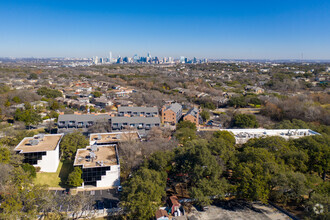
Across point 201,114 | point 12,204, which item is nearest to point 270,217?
point 12,204

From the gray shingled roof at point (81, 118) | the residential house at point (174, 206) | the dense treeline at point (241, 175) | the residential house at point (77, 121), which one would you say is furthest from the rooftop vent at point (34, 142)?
the residential house at point (174, 206)

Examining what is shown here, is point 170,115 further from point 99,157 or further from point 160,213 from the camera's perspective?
point 160,213

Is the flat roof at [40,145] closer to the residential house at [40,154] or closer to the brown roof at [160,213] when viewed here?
the residential house at [40,154]

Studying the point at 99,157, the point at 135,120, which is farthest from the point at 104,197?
the point at 135,120

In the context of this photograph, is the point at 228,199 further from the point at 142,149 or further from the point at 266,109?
the point at 266,109

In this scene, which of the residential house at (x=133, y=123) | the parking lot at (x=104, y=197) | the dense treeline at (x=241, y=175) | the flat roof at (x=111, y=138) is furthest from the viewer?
the residential house at (x=133, y=123)
